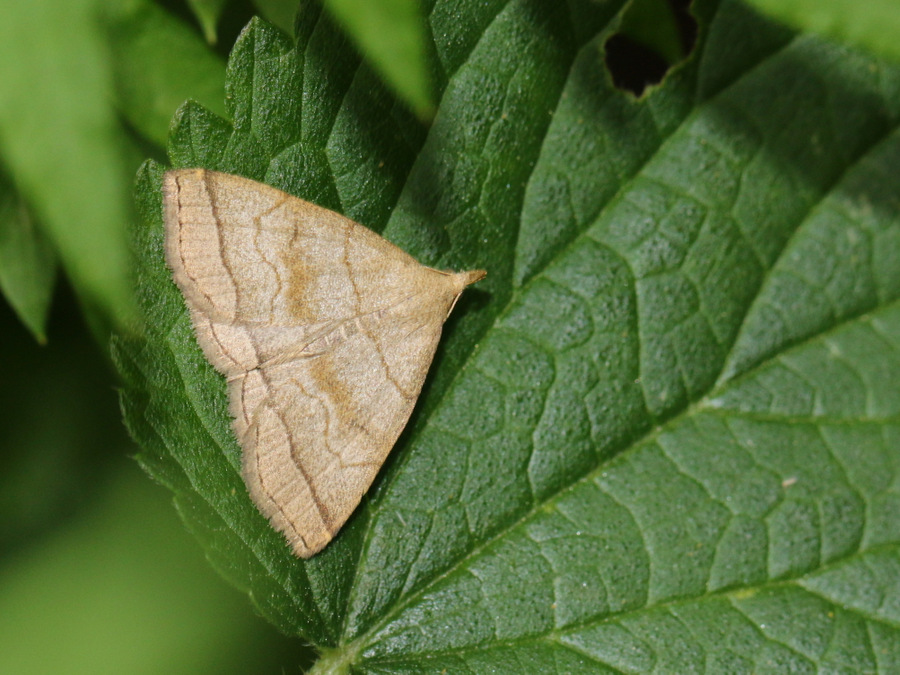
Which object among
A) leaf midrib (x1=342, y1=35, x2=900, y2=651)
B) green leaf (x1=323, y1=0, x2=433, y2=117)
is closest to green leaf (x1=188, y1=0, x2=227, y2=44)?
green leaf (x1=323, y1=0, x2=433, y2=117)

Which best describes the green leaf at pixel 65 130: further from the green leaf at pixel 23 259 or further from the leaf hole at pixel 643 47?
the leaf hole at pixel 643 47

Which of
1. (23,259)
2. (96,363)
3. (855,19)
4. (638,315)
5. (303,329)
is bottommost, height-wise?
(96,363)

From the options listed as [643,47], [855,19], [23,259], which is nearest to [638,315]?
[643,47]

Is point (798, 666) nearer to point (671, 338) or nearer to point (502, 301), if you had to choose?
point (671, 338)

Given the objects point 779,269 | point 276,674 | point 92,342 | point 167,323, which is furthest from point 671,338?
point 92,342

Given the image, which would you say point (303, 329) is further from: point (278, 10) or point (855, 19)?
→ point (855, 19)
